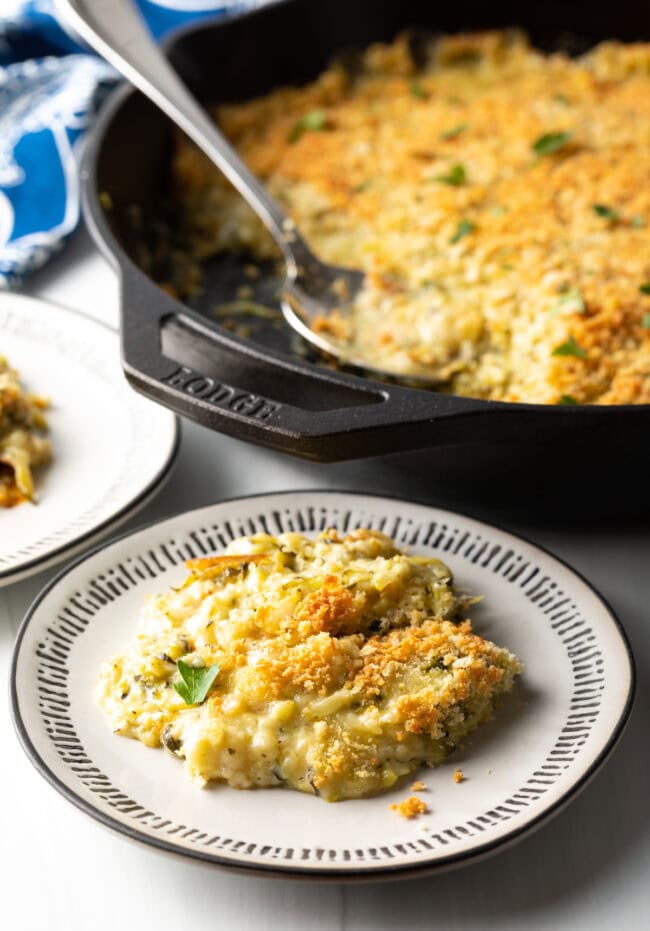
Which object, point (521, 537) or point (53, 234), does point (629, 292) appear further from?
point (53, 234)

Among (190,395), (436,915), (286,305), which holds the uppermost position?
(190,395)

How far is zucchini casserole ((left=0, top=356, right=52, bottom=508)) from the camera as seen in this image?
2.21 metres

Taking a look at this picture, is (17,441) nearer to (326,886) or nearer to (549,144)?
(326,886)

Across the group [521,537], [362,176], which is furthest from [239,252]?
[521,537]

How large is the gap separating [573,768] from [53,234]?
6.85 ft

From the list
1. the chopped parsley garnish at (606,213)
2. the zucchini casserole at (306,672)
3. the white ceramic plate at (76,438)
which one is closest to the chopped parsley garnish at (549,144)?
the chopped parsley garnish at (606,213)

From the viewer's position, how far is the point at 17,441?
226cm

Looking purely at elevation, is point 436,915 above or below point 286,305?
below

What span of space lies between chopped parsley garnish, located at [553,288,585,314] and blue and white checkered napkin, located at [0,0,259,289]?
4.33 feet

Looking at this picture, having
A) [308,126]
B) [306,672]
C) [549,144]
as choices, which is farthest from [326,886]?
[308,126]

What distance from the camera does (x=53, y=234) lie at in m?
3.17

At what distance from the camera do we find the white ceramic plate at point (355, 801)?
1.52 meters

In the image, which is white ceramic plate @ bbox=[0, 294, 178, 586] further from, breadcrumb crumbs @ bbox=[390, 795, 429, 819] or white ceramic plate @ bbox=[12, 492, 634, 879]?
breadcrumb crumbs @ bbox=[390, 795, 429, 819]

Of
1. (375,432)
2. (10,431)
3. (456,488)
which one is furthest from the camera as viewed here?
(10,431)
